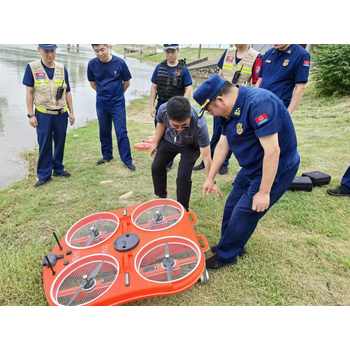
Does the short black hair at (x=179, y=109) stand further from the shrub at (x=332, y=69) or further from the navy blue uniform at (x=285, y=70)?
the shrub at (x=332, y=69)

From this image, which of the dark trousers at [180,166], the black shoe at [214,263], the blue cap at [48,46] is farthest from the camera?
the blue cap at [48,46]

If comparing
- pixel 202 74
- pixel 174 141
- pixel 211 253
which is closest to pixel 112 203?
pixel 174 141

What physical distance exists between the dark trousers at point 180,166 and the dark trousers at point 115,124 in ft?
4.73

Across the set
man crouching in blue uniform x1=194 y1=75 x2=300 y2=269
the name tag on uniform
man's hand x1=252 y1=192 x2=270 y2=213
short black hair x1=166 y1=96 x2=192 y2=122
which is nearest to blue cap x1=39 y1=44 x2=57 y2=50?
the name tag on uniform

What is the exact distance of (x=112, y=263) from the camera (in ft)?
7.08

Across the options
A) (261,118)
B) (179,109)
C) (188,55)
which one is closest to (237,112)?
(261,118)

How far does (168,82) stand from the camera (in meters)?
3.87

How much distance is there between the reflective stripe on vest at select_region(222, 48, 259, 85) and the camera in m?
3.47

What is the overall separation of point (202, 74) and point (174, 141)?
47.8ft

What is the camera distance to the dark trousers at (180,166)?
2807 millimetres

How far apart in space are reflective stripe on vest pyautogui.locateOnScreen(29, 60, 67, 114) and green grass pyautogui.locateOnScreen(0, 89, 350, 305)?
39.9 inches

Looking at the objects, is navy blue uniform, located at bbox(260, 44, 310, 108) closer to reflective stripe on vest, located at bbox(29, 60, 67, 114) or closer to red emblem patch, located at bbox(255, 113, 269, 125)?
red emblem patch, located at bbox(255, 113, 269, 125)

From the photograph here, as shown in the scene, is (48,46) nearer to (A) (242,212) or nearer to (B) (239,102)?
(B) (239,102)

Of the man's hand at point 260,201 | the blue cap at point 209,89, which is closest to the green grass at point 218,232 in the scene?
the man's hand at point 260,201
